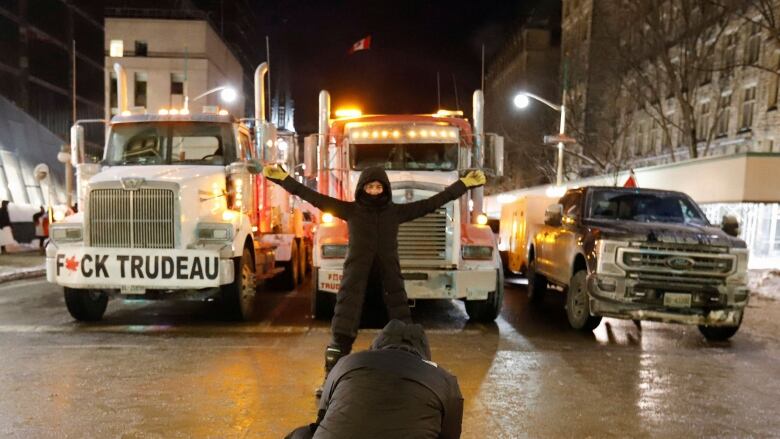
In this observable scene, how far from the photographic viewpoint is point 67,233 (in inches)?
317

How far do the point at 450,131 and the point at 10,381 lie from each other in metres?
6.46

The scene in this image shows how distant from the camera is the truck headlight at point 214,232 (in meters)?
8.18

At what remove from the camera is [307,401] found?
5.31 meters

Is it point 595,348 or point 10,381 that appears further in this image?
point 595,348

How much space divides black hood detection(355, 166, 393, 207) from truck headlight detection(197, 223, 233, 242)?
3707 mm

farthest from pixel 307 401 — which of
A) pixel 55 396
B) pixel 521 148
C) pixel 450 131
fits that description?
pixel 521 148

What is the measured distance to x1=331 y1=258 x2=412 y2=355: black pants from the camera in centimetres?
497

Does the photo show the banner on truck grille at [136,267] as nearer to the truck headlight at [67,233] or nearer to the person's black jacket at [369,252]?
the truck headlight at [67,233]

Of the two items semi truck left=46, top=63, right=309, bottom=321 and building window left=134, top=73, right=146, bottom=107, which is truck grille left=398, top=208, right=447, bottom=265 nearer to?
semi truck left=46, top=63, right=309, bottom=321

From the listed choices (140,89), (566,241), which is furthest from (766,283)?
(140,89)

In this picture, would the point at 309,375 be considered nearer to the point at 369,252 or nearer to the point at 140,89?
the point at 369,252

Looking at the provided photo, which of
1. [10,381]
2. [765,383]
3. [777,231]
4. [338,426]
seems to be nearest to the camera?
[338,426]

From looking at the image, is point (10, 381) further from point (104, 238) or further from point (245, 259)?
point (245, 259)

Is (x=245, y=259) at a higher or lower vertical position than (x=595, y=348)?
higher
